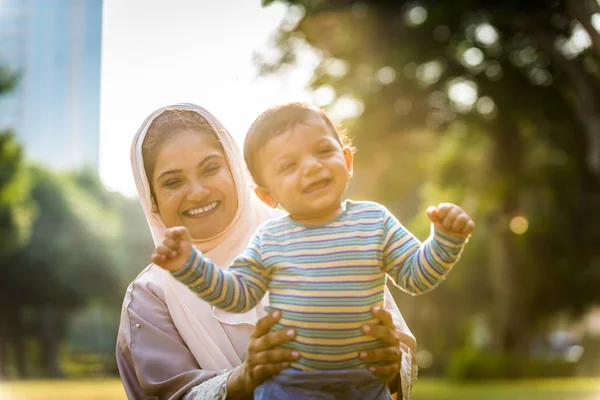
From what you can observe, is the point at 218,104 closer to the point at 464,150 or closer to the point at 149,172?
the point at 149,172

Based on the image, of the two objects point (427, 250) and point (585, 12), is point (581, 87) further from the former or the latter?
point (427, 250)

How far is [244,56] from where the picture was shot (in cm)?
582

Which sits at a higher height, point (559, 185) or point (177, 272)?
point (559, 185)

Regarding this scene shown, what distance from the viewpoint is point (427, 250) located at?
194 cm

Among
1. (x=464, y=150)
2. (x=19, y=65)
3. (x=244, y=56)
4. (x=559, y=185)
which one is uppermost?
(x=19, y=65)

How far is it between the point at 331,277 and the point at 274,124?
1.37 ft

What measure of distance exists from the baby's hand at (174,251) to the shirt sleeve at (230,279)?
2cm

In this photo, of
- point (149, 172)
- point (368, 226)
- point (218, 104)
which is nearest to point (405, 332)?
point (368, 226)

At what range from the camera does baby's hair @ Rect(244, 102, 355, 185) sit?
207cm

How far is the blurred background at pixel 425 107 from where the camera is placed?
6.36 m

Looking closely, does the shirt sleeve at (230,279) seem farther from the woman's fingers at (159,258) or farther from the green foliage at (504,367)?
the green foliage at (504,367)

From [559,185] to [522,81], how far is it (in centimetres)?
513

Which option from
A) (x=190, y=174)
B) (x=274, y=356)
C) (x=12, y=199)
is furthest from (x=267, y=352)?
(x=12, y=199)

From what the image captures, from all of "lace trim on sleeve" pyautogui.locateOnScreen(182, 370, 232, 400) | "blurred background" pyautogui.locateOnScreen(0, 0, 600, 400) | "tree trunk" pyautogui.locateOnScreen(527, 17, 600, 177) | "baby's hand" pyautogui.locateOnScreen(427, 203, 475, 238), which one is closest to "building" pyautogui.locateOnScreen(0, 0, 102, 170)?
"blurred background" pyautogui.locateOnScreen(0, 0, 600, 400)
